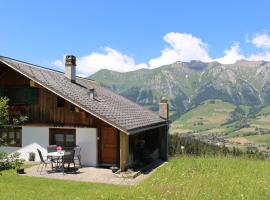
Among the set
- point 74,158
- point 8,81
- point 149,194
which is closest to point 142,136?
point 74,158

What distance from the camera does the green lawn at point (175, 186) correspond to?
11839mm

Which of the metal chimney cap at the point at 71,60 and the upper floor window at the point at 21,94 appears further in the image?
the metal chimney cap at the point at 71,60

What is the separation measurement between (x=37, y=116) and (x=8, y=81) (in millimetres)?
2816

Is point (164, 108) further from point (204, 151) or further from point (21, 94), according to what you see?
point (21, 94)

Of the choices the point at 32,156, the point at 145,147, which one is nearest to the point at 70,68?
the point at 32,156

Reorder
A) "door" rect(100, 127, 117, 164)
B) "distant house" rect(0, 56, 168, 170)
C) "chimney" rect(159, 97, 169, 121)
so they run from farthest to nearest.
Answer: "chimney" rect(159, 97, 169, 121) → "door" rect(100, 127, 117, 164) → "distant house" rect(0, 56, 168, 170)

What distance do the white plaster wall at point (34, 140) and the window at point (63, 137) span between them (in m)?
0.32

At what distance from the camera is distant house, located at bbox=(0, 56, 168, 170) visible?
18312mm

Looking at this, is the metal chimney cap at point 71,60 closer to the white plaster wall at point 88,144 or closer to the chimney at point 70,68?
the chimney at point 70,68

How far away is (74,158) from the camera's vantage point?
18688 mm

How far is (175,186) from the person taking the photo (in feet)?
44.2

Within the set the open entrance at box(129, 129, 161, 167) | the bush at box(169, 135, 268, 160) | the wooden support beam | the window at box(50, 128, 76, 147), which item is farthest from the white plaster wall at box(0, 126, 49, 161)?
the bush at box(169, 135, 268, 160)

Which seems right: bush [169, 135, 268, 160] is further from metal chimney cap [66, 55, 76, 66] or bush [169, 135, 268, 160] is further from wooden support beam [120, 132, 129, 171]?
metal chimney cap [66, 55, 76, 66]

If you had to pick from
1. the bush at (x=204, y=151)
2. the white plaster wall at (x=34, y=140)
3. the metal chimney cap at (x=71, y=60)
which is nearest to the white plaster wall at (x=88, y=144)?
the white plaster wall at (x=34, y=140)
